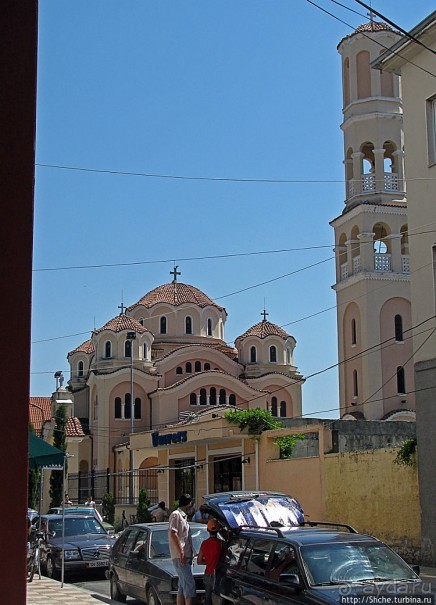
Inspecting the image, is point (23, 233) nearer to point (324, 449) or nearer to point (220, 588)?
point (220, 588)

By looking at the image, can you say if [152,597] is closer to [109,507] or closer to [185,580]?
→ [185,580]

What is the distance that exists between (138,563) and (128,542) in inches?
46.9

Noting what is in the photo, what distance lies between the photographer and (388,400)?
4300 cm

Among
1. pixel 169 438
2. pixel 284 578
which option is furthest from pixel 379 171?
pixel 284 578

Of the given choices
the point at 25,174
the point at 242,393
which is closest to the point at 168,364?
the point at 242,393

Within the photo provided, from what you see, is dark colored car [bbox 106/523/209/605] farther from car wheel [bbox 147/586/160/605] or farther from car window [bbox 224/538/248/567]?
car window [bbox 224/538/248/567]

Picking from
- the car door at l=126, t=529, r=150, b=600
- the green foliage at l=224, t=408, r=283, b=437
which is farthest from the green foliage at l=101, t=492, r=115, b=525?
the car door at l=126, t=529, r=150, b=600

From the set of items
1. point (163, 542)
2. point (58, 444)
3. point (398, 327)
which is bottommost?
point (163, 542)

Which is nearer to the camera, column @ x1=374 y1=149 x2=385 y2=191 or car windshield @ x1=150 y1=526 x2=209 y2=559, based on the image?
car windshield @ x1=150 y1=526 x2=209 y2=559

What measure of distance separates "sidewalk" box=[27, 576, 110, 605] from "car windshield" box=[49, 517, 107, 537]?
9.63 ft

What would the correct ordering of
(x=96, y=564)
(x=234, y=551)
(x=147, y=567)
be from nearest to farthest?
(x=234, y=551), (x=147, y=567), (x=96, y=564)

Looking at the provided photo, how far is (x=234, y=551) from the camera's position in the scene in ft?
36.4

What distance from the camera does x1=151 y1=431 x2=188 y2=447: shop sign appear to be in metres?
38.0

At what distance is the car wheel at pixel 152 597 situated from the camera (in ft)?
44.3
